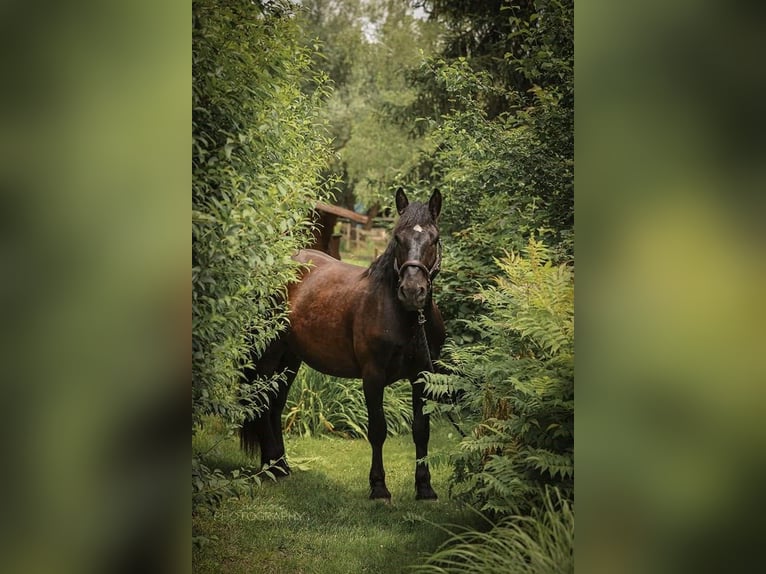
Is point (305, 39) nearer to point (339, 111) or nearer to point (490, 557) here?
point (339, 111)

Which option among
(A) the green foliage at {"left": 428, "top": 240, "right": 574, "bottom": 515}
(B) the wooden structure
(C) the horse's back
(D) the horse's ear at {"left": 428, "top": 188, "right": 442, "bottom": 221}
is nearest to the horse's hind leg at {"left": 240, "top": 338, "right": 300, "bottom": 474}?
(C) the horse's back

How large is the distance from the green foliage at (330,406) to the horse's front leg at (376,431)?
3 centimetres

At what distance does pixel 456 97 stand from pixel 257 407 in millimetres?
1699

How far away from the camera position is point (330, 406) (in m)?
3.46

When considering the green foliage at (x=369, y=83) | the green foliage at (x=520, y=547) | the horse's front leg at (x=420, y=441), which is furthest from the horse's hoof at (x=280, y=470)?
the green foliage at (x=369, y=83)

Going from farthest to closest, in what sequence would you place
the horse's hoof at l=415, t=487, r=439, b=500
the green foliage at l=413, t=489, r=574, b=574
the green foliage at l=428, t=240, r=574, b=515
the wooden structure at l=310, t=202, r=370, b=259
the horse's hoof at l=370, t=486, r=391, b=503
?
the wooden structure at l=310, t=202, r=370, b=259
the horse's hoof at l=370, t=486, r=391, b=503
the horse's hoof at l=415, t=487, r=439, b=500
the green foliage at l=428, t=240, r=574, b=515
the green foliage at l=413, t=489, r=574, b=574

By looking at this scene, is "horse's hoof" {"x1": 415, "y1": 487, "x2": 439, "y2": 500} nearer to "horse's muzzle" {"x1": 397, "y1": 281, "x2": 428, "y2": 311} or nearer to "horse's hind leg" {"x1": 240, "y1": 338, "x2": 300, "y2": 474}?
"horse's hind leg" {"x1": 240, "y1": 338, "x2": 300, "y2": 474}

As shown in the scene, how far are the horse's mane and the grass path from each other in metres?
0.72

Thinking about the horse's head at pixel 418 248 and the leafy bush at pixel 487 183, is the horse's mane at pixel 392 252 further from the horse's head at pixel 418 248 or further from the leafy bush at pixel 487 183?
the leafy bush at pixel 487 183

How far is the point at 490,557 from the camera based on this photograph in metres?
2.93

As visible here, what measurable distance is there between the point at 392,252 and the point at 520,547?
137 centimetres

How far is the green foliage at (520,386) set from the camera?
287 centimetres

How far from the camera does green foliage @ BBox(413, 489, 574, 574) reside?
277 centimetres
